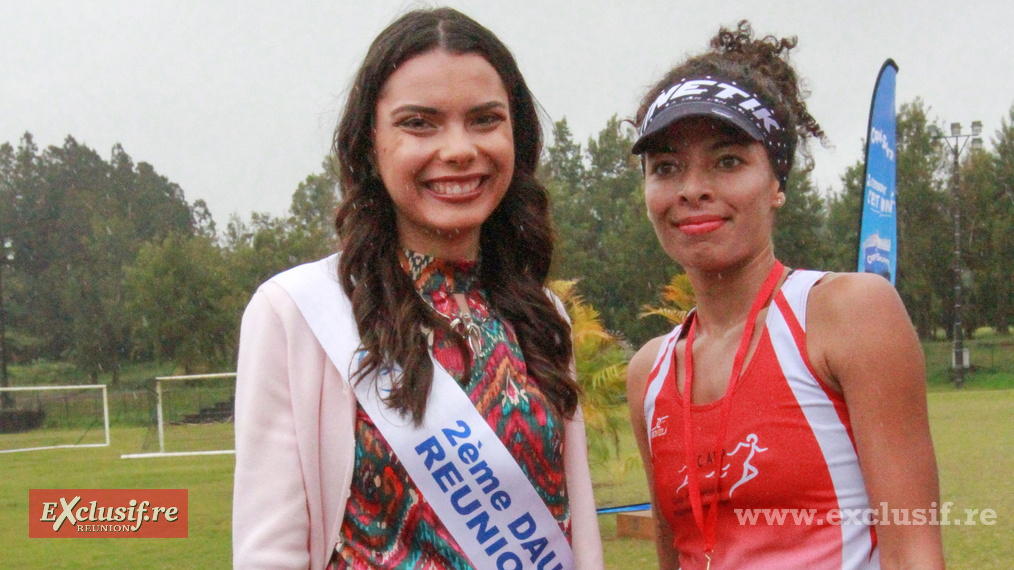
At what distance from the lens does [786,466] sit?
1.67 meters

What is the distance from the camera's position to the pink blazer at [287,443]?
5.32 ft

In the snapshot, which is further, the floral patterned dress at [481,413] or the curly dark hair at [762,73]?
the curly dark hair at [762,73]

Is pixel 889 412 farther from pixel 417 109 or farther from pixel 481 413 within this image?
pixel 417 109

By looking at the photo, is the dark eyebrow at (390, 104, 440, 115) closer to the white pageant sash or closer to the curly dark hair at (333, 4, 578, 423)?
the curly dark hair at (333, 4, 578, 423)

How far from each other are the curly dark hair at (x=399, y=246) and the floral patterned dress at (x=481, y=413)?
40mm

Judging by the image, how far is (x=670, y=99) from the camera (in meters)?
1.87

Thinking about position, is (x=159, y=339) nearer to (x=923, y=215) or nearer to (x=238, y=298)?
(x=238, y=298)

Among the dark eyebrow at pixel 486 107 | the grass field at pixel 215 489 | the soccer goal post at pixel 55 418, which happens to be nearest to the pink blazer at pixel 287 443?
the dark eyebrow at pixel 486 107

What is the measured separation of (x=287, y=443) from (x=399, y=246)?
474 millimetres

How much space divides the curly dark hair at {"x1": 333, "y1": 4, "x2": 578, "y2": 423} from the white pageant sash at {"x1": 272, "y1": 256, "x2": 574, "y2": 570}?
28mm

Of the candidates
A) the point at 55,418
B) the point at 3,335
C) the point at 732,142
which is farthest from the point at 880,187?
the point at 3,335

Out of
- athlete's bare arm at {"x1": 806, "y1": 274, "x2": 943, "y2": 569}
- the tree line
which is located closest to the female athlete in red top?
athlete's bare arm at {"x1": 806, "y1": 274, "x2": 943, "y2": 569}

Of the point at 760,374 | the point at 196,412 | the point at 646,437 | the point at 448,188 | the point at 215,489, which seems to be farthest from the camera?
the point at 196,412

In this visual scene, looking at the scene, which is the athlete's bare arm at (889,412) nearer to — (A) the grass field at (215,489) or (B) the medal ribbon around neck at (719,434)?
(B) the medal ribbon around neck at (719,434)
